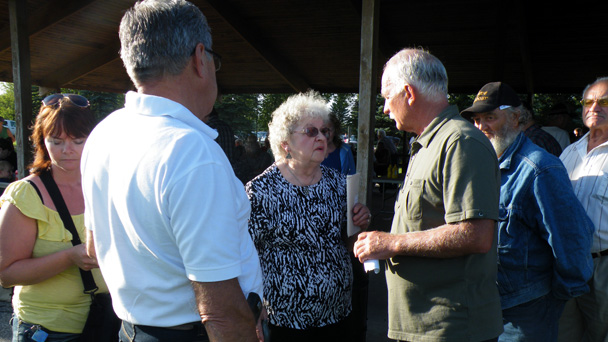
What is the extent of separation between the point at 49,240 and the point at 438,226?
1657 mm

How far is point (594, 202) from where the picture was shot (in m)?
2.41

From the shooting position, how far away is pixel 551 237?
1996mm

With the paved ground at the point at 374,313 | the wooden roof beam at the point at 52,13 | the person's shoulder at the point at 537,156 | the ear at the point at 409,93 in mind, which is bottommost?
the paved ground at the point at 374,313

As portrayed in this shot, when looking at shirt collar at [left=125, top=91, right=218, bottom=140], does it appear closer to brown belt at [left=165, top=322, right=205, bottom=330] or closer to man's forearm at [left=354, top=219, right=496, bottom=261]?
brown belt at [left=165, top=322, right=205, bottom=330]

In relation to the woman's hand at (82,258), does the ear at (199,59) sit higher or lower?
higher

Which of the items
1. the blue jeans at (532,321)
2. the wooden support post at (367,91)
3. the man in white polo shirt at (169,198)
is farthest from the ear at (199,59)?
the wooden support post at (367,91)

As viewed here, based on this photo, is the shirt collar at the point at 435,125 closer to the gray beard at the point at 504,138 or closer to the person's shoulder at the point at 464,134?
the person's shoulder at the point at 464,134

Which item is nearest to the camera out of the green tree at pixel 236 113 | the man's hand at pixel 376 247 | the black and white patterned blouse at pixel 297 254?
the man's hand at pixel 376 247

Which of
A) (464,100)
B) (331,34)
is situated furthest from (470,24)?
(464,100)

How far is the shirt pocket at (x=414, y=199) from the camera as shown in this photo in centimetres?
170

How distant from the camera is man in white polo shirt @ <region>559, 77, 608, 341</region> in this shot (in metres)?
2.38

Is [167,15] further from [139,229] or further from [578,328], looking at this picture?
[578,328]

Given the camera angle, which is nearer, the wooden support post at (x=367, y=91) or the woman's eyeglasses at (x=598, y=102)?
the woman's eyeglasses at (x=598, y=102)

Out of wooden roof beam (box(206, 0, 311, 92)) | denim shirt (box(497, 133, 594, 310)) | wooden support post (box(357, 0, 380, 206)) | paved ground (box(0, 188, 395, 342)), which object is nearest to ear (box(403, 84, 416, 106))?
denim shirt (box(497, 133, 594, 310))
